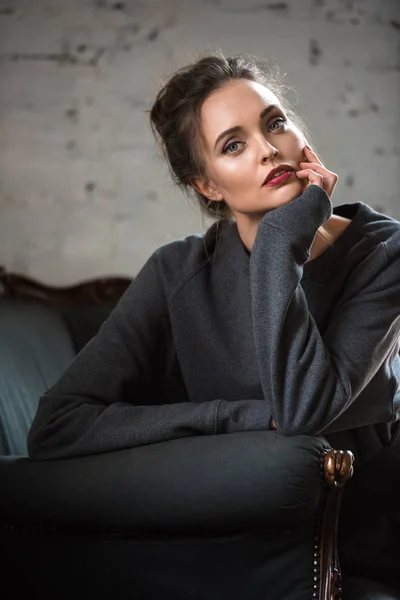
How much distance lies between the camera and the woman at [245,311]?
5.00 ft

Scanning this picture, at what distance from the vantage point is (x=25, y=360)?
239 cm

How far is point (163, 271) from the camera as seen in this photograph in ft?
6.24

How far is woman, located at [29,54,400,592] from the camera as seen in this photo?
152 centimetres

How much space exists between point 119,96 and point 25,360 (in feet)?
4.64

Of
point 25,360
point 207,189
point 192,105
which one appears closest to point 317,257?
point 207,189

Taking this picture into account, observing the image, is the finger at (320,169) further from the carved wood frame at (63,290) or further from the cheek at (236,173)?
the carved wood frame at (63,290)

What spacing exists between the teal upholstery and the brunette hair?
73 centimetres

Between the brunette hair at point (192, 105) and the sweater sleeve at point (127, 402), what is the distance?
0.71 feet

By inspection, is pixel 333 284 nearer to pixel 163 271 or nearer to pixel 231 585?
pixel 163 271

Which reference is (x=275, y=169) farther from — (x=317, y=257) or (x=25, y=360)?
(x=25, y=360)

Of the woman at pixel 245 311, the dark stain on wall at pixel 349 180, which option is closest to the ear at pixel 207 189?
the woman at pixel 245 311

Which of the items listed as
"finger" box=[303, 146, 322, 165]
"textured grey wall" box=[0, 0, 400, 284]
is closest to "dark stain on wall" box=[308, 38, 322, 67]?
"textured grey wall" box=[0, 0, 400, 284]

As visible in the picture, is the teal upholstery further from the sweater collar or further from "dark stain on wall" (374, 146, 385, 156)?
"dark stain on wall" (374, 146, 385, 156)

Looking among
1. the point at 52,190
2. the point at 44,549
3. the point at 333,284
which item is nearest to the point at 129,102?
the point at 52,190
